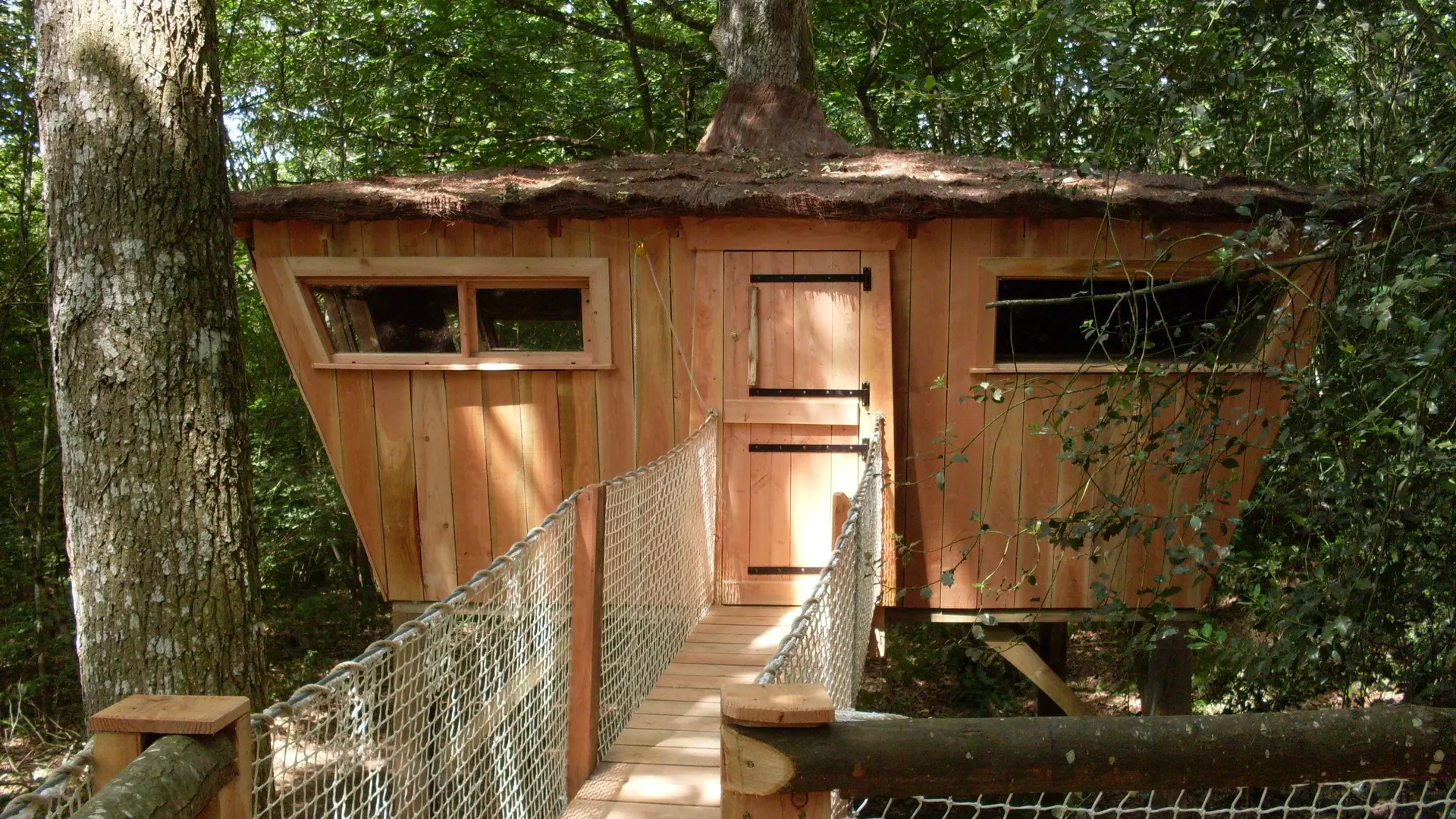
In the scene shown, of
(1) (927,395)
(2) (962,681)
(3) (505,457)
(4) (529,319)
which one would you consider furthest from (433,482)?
(2) (962,681)

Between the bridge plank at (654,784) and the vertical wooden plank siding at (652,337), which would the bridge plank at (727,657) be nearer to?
the bridge plank at (654,784)

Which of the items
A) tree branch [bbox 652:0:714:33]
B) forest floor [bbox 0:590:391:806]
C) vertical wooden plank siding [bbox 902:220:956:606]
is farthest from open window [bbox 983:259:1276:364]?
tree branch [bbox 652:0:714:33]

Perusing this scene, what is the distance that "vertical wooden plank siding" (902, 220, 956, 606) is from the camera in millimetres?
5305

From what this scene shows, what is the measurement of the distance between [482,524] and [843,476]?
2041 millimetres

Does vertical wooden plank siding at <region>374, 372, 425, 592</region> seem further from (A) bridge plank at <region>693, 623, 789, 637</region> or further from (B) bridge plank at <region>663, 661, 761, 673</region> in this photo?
(B) bridge plank at <region>663, 661, 761, 673</region>

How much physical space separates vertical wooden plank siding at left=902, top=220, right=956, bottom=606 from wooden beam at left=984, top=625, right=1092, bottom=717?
0.64 meters

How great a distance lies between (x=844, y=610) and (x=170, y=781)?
217 cm

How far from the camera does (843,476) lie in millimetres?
5355

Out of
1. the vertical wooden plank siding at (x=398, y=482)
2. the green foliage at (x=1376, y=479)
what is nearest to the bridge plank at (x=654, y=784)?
the green foliage at (x=1376, y=479)

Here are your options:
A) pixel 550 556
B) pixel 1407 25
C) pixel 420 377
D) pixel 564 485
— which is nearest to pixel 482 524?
pixel 564 485

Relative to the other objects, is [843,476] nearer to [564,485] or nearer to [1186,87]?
[564,485]

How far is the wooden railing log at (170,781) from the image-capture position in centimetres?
117

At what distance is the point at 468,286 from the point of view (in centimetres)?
550

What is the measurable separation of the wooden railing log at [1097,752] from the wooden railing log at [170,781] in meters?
0.69
